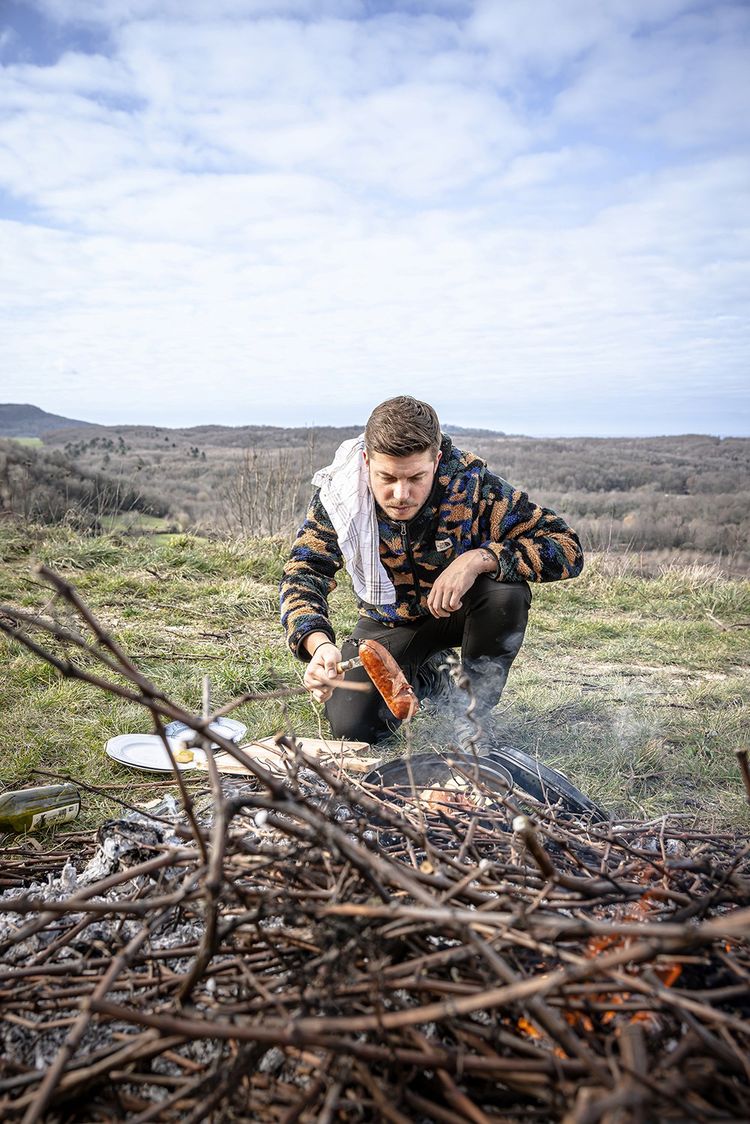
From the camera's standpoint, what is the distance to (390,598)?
369cm

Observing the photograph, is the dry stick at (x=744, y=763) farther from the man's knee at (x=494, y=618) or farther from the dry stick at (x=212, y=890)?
the man's knee at (x=494, y=618)

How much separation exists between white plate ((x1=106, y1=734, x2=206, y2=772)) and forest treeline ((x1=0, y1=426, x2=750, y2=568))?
7.42 metres

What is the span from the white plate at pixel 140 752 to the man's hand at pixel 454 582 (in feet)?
4.24

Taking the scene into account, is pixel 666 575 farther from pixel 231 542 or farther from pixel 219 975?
pixel 219 975

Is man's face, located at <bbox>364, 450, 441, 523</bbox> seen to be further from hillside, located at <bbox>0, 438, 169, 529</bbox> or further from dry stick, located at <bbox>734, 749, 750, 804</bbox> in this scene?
hillside, located at <bbox>0, 438, 169, 529</bbox>

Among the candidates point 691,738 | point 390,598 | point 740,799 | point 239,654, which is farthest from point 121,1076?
point 239,654

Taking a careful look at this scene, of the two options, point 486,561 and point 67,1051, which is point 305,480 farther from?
point 67,1051

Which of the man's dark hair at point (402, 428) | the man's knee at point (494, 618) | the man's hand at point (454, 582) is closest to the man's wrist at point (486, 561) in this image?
the man's hand at point (454, 582)

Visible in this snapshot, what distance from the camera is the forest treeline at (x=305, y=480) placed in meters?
12.8

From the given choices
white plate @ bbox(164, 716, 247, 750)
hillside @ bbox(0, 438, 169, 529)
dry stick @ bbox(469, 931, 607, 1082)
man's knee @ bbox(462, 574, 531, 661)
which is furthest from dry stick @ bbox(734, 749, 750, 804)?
hillside @ bbox(0, 438, 169, 529)

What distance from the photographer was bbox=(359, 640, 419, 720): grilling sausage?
2.56m

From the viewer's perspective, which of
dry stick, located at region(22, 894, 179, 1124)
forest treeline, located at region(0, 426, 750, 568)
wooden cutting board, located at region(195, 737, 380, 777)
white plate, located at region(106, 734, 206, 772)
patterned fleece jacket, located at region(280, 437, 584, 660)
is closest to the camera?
dry stick, located at region(22, 894, 179, 1124)

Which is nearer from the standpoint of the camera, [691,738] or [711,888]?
[711,888]

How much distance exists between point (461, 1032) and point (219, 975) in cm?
49
